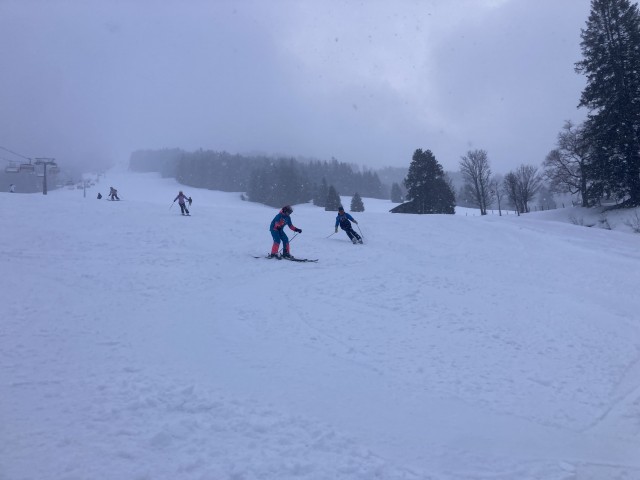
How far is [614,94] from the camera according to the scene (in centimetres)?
2775

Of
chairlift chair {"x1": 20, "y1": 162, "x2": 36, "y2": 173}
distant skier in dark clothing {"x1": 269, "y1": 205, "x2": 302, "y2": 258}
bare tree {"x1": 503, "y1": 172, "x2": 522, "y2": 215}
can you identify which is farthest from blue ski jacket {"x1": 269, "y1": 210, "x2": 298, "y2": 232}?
bare tree {"x1": 503, "y1": 172, "x2": 522, "y2": 215}

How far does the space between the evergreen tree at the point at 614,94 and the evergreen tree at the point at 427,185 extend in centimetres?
2084

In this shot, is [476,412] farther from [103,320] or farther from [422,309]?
[103,320]

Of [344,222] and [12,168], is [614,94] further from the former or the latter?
[12,168]

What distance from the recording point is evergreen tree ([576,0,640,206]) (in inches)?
1052

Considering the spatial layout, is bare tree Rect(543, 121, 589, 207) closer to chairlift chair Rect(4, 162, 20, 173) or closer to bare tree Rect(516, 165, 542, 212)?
bare tree Rect(516, 165, 542, 212)

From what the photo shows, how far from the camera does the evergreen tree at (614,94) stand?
26719 millimetres

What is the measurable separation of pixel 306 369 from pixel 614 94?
1336 inches

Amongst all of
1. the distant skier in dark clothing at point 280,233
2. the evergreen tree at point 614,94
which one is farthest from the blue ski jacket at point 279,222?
the evergreen tree at point 614,94

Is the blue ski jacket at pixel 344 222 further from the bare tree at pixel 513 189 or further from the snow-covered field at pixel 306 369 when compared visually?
the bare tree at pixel 513 189

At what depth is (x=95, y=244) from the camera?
13.8 metres

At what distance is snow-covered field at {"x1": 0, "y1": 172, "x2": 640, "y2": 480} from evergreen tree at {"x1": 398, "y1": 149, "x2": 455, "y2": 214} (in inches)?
1455

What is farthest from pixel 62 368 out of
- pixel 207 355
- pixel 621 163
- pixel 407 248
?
pixel 621 163

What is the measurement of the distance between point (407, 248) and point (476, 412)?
12.9 metres
